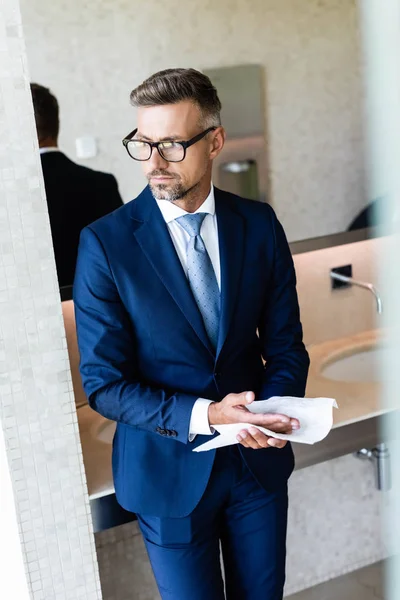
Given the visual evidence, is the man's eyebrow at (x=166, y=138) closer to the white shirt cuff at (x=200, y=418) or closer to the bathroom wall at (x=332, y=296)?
the white shirt cuff at (x=200, y=418)

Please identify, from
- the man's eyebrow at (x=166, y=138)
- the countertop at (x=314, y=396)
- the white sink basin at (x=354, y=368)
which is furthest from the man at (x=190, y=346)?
the white sink basin at (x=354, y=368)

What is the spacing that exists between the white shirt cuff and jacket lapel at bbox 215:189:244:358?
0.39 feet

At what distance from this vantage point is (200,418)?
149 cm

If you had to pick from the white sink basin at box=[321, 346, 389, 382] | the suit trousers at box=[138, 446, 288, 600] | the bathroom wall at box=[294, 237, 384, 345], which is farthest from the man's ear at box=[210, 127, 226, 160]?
the white sink basin at box=[321, 346, 389, 382]

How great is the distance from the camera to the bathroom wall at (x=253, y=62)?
1950mm

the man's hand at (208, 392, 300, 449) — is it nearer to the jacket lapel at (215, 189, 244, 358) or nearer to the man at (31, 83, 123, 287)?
the jacket lapel at (215, 189, 244, 358)

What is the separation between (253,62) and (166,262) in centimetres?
100

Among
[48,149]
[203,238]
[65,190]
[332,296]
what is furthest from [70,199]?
A: [332,296]

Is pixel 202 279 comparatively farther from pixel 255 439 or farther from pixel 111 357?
pixel 255 439

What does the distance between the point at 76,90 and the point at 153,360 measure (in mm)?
835

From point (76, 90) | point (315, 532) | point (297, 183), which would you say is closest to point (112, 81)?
point (76, 90)

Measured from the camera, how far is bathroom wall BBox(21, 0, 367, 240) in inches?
76.8

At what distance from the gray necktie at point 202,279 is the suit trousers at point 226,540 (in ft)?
0.92

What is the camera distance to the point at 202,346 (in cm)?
154
